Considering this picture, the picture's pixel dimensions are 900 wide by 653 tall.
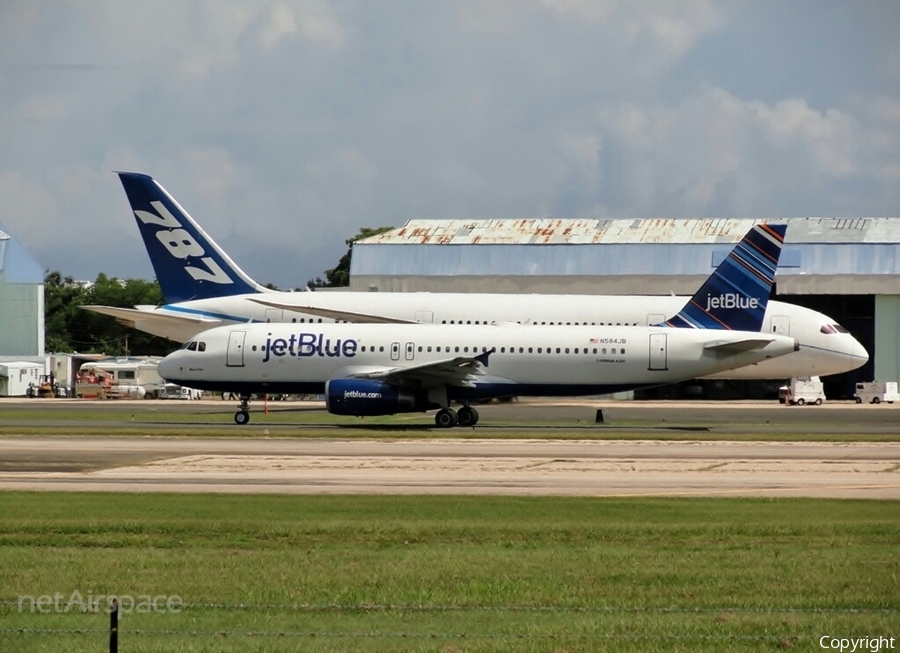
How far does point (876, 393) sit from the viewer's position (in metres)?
69.8

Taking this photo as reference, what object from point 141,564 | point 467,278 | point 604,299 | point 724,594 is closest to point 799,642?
→ point 724,594

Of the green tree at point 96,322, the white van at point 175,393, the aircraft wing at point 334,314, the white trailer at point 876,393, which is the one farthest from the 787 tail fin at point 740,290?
the green tree at point 96,322

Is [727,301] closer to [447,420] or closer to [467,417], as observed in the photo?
[467,417]

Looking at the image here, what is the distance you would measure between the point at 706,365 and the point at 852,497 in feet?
80.1

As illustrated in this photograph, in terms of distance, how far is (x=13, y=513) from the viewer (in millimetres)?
20750

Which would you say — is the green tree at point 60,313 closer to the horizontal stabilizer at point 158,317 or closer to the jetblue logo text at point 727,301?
the horizontal stabilizer at point 158,317

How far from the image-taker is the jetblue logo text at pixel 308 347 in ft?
154

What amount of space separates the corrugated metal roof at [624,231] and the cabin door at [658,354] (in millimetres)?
33748

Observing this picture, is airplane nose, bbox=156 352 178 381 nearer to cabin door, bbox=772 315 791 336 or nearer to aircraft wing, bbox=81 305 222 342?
aircraft wing, bbox=81 305 222 342

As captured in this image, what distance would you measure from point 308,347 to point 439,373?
5067 mm

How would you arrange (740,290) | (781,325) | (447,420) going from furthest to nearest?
(781,325)
(740,290)
(447,420)

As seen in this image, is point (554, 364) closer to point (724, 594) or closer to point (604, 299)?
point (604, 299)


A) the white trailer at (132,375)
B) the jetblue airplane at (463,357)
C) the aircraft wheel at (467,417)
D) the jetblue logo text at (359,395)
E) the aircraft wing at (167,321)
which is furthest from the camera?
the white trailer at (132,375)

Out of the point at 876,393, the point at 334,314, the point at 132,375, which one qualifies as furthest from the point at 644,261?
the point at 132,375
